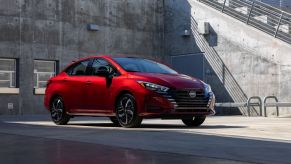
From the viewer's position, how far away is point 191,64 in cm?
2731

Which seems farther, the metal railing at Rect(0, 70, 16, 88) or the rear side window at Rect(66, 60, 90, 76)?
the metal railing at Rect(0, 70, 16, 88)

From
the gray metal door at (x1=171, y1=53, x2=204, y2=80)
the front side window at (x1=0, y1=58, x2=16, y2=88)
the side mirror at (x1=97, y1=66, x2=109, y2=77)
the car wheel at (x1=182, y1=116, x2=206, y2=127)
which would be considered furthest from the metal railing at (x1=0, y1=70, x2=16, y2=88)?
the car wheel at (x1=182, y1=116, x2=206, y2=127)

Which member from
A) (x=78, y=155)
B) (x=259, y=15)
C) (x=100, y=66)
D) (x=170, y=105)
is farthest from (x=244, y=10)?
(x=78, y=155)

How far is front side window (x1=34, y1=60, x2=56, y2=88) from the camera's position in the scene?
24.6m

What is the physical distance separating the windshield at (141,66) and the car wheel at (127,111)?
0.67 meters

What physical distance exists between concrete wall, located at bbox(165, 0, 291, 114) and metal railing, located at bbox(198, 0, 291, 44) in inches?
18.4

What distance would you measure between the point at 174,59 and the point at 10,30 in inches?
332

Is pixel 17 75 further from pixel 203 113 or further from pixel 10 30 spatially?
pixel 203 113

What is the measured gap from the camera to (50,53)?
2486 cm

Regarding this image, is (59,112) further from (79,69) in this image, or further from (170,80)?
(170,80)

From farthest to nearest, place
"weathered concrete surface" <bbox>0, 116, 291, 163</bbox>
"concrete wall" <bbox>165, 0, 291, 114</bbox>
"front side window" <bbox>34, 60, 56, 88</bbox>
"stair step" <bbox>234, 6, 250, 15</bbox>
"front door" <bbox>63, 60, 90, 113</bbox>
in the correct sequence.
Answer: "stair step" <bbox>234, 6, 250, 15</bbox> < "front side window" <bbox>34, 60, 56, 88</bbox> < "concrete wall" <bbox>165, 0, 291, 114</bbox> < "front door" <bbox>63, 60, 90, 113</bbox> < "weathered concrete surface" <bbox>0, 116, 291, 163</bbox>

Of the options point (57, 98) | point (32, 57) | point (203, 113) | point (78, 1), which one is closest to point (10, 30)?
point (32, 57)

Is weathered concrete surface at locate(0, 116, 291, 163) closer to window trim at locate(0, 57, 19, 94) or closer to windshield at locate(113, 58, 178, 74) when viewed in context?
windshield at locate(113, 58, 178, 74)

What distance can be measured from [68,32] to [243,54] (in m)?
7.60
